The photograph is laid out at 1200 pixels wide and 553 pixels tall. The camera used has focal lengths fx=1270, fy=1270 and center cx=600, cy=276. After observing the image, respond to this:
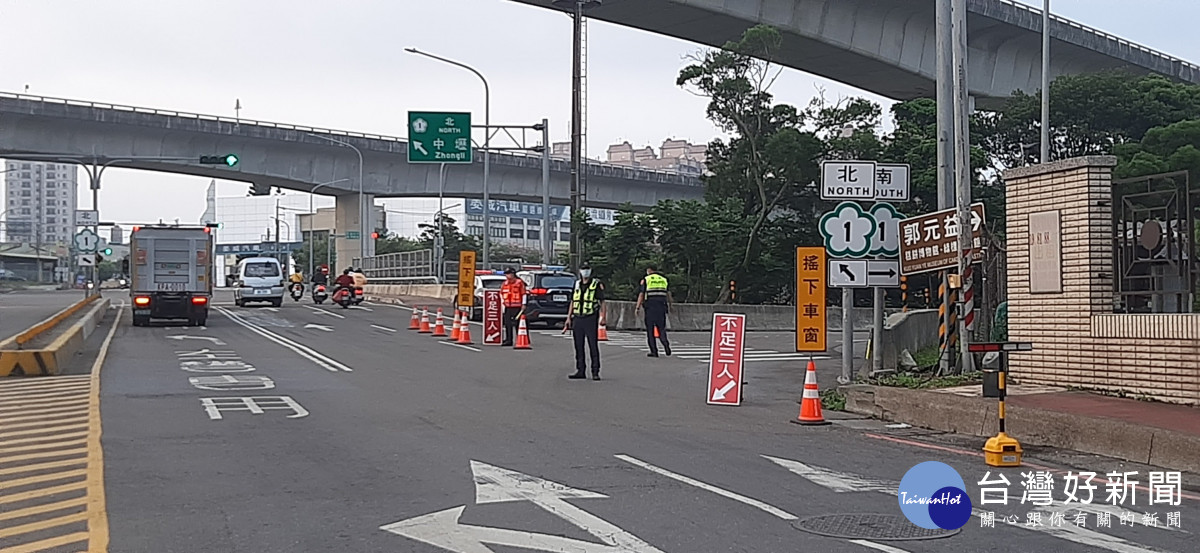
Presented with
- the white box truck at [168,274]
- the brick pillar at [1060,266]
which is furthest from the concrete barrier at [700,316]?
the brick pillar at [1060,266]

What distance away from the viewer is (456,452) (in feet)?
35.7

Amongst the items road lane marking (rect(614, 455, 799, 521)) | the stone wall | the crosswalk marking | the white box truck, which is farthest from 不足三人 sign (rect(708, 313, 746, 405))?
the white box truck

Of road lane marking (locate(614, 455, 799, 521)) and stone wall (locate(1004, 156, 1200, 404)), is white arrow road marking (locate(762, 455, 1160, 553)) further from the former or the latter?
stone wall (locate(1004, 156, 1200, 404))

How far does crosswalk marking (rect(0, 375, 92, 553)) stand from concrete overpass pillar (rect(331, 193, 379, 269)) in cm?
4831

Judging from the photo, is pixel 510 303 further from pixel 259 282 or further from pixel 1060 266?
pixel 259 282

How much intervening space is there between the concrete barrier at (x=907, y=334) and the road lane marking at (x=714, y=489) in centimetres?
732

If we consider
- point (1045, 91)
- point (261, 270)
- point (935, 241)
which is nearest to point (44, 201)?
point (261, 270)

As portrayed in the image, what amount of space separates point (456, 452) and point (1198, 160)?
30.3 meters

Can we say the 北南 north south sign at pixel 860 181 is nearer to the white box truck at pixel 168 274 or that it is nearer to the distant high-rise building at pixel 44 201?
the white box truck at pixel 168 274

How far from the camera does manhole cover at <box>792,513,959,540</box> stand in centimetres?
743

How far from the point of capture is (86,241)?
4259 cm

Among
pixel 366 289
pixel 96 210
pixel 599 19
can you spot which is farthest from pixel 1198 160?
pixel 366 289

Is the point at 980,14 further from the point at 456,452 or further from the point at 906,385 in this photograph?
the point at 456,452

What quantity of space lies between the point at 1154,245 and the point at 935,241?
3186 mm
